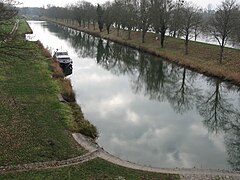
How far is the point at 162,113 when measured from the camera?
81.5 ft

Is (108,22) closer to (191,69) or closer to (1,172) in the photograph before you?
(191,69)

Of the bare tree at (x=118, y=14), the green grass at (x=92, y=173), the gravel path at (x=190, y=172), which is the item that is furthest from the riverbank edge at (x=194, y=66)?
the green grass at (x=92, y=173)

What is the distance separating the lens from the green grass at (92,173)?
41.8 feet

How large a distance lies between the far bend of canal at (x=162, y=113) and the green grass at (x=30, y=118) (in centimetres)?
259

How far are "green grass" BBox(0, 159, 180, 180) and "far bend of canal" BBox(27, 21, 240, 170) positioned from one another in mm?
2974

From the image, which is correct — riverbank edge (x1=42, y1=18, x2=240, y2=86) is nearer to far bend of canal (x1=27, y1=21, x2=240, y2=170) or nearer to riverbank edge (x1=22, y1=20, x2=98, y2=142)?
far bend of canal (x1=27, y1=21, x2=240, y2=170)

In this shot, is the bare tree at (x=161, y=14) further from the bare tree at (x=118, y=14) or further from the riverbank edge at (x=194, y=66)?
the bare tree at (x=118, y=14)

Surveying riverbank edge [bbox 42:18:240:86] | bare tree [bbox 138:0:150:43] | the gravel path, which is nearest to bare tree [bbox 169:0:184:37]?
bare tree [bbox 138:0:150:43]

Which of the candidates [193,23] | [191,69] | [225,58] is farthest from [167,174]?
[193,23]

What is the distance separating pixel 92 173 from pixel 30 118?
7.02 m

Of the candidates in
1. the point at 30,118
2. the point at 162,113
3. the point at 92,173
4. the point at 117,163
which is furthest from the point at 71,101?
the point at 92,173

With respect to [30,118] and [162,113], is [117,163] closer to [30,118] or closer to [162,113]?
[30,118]

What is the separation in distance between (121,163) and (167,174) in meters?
2.07

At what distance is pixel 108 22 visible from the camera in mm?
77562
